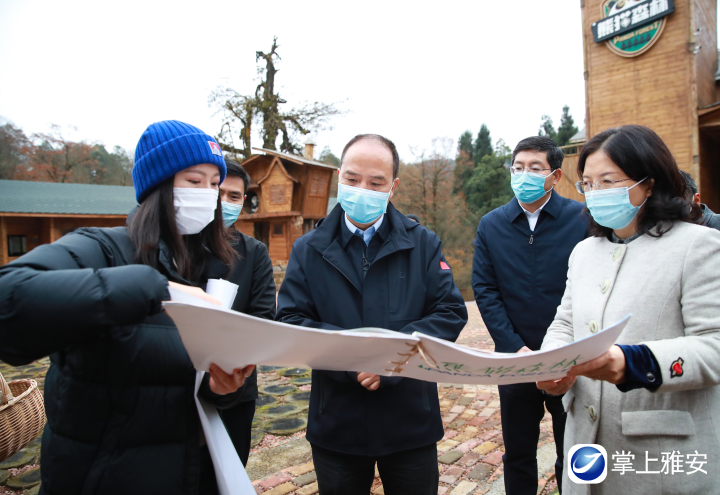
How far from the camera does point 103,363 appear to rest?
1299 millimetres

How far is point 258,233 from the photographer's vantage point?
67.2ft

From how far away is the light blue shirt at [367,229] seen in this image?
222 cm

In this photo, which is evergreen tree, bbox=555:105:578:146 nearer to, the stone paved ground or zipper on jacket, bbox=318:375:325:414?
Result: the stone paved ground

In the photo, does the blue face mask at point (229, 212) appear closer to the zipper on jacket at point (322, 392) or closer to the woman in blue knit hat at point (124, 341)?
the woman in blue knit hat at point (124, 341)

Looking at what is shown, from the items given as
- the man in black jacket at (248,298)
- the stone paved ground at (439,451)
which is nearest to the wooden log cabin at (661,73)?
the stone paved ground at (439,451)

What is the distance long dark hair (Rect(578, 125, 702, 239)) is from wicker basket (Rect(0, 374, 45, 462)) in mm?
3535

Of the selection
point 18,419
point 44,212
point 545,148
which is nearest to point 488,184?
point 44,212

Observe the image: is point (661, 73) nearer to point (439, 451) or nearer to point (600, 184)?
point (439, 451)

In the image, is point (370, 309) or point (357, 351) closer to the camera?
point (357, 351)

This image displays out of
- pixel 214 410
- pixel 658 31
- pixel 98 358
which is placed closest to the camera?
pixel 98 358

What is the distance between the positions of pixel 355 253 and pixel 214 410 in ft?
3.16

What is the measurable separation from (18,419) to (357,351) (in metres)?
2.60

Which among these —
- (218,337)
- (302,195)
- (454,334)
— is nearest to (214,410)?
(218,337)

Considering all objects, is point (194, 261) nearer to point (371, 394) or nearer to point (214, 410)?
point (214, 410)
